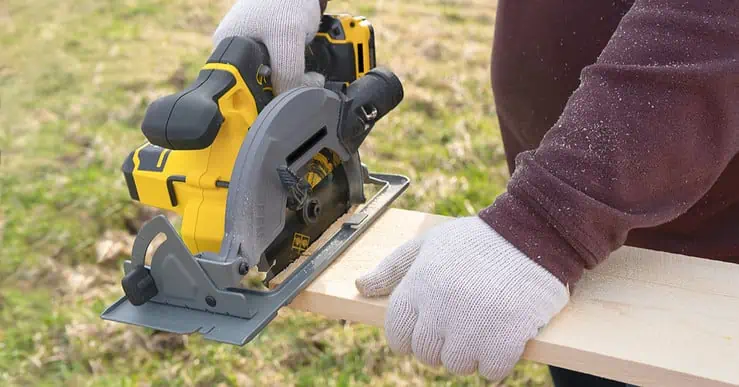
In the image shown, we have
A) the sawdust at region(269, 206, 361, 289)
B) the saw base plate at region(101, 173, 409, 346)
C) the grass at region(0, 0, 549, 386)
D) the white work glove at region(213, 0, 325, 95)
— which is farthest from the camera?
the grass at region(0, 0, 549, 386)

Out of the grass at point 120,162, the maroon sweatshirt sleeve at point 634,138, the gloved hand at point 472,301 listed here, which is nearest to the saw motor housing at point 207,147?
the gloved hand at point 472,301

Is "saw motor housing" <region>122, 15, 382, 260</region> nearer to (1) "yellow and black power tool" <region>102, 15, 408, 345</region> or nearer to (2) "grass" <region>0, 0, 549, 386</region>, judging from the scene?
(1) "yellow and black power tool" <region>102, 15, 408, 345</region>

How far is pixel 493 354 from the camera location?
1.26 meters

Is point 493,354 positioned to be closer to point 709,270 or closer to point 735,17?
point 709,270

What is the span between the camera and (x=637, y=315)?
135 cm

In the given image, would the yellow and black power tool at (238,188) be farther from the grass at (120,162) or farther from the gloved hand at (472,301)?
the grass at (120,162)

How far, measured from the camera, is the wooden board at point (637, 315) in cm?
122

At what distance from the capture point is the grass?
2.85 meters

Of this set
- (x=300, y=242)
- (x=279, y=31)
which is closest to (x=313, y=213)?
(x=300, y=242)

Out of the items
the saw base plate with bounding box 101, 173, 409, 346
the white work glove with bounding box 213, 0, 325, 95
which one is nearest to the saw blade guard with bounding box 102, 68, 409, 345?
the saw base plate with bounding box 101, 173, 409, 346

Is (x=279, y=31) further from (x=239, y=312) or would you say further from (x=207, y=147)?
(x=239, y=312)

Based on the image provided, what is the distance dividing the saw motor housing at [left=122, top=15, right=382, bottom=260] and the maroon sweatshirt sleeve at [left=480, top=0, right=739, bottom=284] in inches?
20.9

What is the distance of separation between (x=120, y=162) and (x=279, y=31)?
262 cm

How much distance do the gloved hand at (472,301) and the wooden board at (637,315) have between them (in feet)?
0.21
